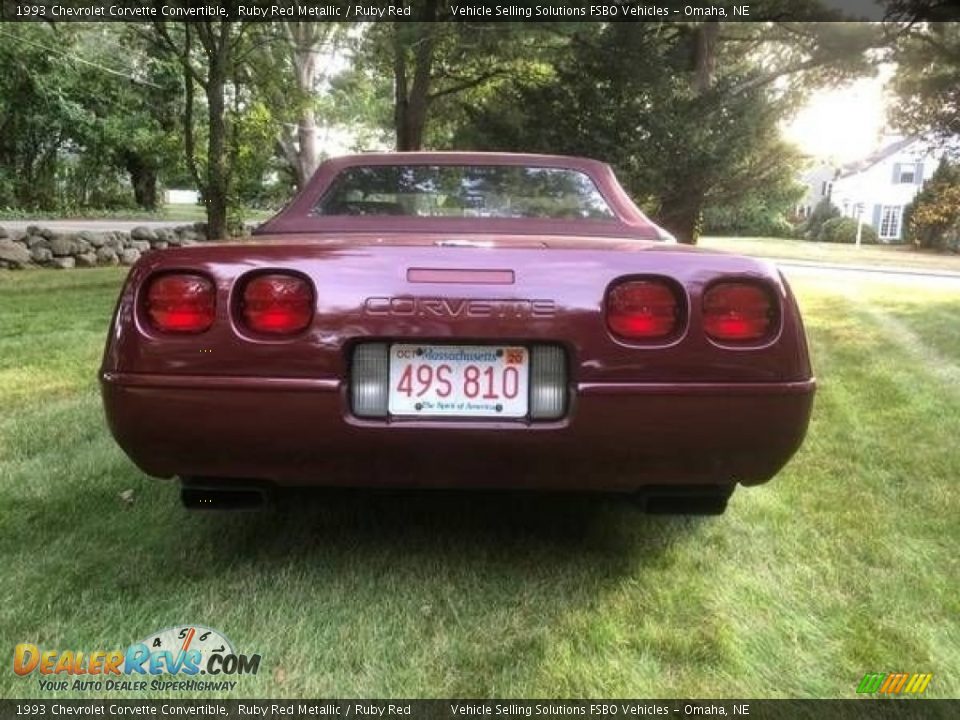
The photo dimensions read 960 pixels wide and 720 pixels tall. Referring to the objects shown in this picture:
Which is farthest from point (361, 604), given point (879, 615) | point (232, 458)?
point (879, 615)

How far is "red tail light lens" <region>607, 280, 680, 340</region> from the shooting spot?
218cm

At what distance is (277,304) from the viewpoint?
2182mm

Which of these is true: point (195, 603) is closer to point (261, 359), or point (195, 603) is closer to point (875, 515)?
point (261, 359)

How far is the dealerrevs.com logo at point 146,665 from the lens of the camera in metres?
1.94

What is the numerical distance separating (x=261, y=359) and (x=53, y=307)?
7.28m

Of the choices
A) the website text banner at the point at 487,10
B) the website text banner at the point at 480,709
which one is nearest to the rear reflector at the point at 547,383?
the website text banner at the point at 480,709

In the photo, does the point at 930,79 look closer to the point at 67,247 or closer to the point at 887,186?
the point at 67,247

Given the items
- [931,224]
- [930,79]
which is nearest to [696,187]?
[930,79]

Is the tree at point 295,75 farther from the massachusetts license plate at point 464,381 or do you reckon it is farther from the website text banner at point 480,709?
the website text banner at point 480,709

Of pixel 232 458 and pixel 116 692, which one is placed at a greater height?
pixel 232 458

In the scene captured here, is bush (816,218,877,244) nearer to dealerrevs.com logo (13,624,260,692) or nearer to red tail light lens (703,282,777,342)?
red tail light lens (703,282,777,342)

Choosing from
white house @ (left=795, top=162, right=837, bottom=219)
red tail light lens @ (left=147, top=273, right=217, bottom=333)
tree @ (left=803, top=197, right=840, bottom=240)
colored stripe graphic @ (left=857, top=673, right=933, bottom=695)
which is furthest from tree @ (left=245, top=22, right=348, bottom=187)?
white house @ (left=795, top=162, right=837, bottom=219)

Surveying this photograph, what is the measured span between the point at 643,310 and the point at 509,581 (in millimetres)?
881

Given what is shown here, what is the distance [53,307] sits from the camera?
845 cm
